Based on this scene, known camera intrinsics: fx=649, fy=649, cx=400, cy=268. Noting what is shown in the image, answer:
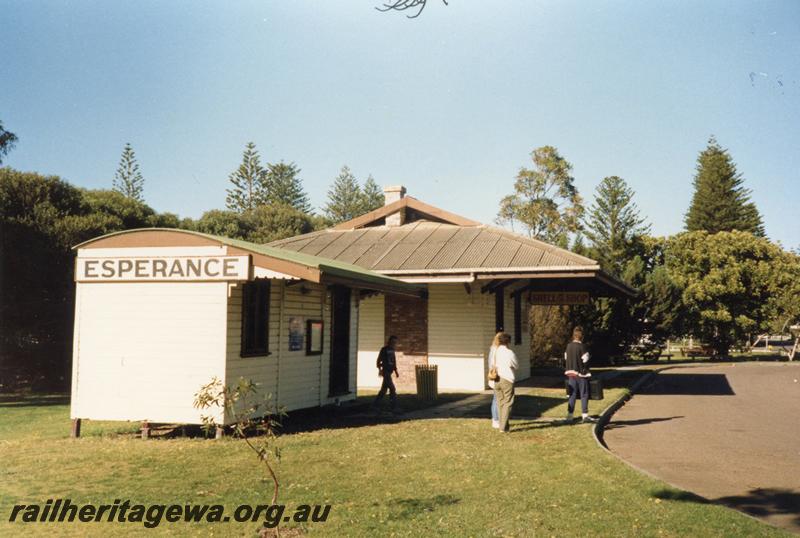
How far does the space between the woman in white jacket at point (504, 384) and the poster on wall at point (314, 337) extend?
4062 mm

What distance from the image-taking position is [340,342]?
50.5ft

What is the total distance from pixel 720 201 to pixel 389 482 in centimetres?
6204

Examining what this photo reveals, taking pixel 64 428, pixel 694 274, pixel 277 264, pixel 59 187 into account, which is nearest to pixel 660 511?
pixel 277 264

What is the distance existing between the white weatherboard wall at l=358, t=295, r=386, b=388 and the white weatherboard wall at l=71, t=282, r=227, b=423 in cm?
975

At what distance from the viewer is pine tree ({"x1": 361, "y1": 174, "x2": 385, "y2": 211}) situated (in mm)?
79375

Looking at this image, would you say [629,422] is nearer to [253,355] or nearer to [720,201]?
[253,355]

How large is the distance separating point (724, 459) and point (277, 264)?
756 cm

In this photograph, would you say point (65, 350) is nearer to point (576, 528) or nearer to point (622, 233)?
point (576, 528)

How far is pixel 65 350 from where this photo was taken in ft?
83.5

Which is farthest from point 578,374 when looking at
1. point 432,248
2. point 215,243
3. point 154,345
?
point 432,248

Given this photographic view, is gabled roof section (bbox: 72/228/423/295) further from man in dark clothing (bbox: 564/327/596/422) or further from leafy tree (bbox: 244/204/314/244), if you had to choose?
leafy tree (bbox: 244/204/314/244)

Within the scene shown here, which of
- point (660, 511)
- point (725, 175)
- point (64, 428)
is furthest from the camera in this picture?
point (725, 175)

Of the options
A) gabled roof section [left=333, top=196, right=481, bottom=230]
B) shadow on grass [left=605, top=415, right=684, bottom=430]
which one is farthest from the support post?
gabled roof section [left=333, top=196, right=481, bottom=230]

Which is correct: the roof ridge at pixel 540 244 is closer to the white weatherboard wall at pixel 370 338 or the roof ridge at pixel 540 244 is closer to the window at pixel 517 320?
the window at pixel 517 320
